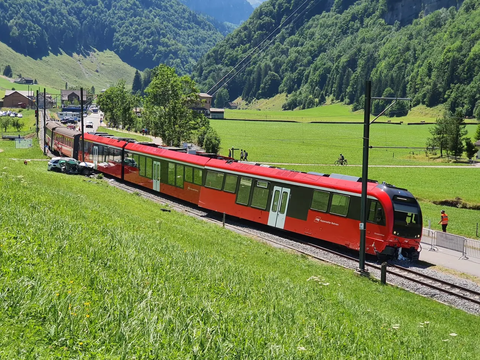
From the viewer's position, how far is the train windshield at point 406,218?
2272 centimetres

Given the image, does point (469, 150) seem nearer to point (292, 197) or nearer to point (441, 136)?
point (441, 136)

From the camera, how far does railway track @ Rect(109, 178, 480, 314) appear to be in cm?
1944

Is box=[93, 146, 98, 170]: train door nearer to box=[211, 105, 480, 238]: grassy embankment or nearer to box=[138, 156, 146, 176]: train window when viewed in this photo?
box=[138, 156, 146, 176]: train window

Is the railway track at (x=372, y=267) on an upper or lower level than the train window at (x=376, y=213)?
lower

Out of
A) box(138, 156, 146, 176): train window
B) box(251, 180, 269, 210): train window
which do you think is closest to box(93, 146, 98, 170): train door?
box(138, 156, 146, 176): train window

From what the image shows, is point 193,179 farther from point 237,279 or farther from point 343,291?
point 237,279

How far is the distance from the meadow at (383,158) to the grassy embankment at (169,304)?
26.9ft

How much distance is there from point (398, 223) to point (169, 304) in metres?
15.6

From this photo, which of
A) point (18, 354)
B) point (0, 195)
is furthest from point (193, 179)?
point (18, 354)

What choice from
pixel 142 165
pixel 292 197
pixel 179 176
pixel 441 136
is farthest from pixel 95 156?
pixel 441 136

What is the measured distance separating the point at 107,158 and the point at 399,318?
35.3 metres

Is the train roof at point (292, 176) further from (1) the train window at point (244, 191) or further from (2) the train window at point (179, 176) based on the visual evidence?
(2) the train window at point (179, 176)

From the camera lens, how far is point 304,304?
41.0ft

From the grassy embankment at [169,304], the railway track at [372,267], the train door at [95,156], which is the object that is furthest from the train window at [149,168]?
the grassy embankment at [169,304]
